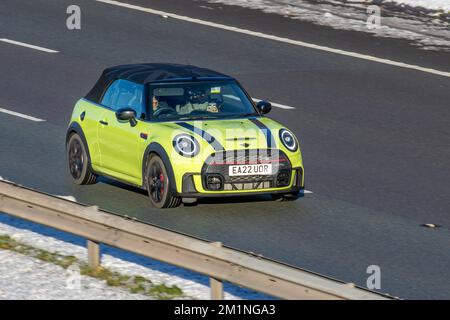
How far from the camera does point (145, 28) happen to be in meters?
24.8

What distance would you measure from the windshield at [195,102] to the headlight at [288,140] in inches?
27.2

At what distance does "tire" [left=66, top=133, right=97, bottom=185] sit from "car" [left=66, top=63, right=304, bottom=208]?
0.01 meters

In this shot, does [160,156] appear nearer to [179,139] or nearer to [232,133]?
[179,139]

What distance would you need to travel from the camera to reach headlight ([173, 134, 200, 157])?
1431 cm

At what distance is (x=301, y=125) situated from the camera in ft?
61.7

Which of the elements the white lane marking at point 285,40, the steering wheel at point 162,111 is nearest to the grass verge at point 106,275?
the steering wheel at point 162,111

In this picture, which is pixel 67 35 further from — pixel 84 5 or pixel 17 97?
pixel 17 97

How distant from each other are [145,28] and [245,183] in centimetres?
1090

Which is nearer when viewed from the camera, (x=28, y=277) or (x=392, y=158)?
(x=28, y=277)

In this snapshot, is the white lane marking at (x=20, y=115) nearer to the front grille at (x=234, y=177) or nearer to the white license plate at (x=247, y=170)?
the front grille at (x=234, y=177)

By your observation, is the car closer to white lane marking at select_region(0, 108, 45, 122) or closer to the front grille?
the front grille

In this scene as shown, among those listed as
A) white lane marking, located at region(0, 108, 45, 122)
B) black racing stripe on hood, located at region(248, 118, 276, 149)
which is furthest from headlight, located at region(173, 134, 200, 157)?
white lane marking, located at region(0, 108, 45, 122)

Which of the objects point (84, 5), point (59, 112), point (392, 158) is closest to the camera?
point (392, 158)
